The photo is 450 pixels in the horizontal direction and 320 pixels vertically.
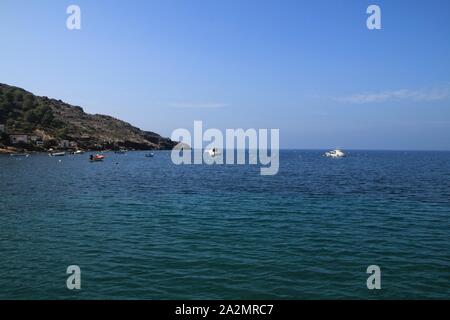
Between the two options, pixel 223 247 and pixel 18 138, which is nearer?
pixel 223 247

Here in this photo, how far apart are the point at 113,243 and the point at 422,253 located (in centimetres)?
A: 2031

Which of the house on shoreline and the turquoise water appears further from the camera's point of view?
the house on shoreline

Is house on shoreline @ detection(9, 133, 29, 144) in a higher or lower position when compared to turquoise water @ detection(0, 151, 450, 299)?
higher

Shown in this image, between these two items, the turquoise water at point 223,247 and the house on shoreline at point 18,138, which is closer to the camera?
the turquoise water at point 223,247

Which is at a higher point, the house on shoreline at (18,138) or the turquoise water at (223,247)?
the house on shoreline at (18,138)

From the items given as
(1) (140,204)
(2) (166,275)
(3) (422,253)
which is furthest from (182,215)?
(3) (422,253)

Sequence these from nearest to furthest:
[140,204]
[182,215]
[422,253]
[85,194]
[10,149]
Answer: [422,253] < [182,215] < [140,204] < [85,194] < [10,149]

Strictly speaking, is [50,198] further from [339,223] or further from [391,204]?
[391,204]

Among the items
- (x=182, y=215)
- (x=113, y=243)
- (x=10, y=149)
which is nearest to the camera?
(x=113, y=243)

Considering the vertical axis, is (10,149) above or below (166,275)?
above

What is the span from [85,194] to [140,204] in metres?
11.6

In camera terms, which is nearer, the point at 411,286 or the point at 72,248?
the point at 411,286

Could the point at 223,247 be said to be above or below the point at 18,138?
below

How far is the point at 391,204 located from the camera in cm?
4459
